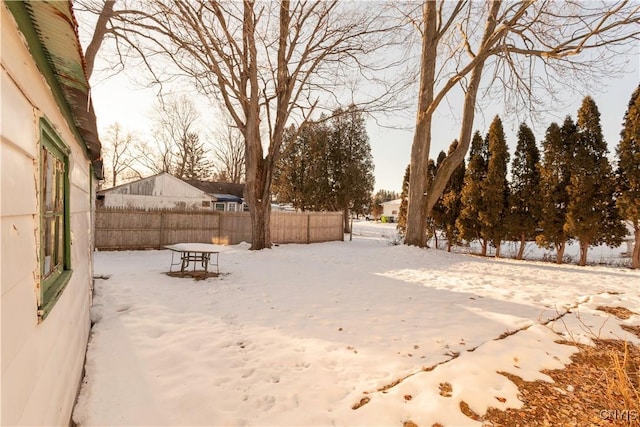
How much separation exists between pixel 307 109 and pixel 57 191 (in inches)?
469

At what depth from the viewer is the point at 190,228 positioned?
14555mm

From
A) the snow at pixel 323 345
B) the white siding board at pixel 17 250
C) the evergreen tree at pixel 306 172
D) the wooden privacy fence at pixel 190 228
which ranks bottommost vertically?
the snow at pixel 323 345

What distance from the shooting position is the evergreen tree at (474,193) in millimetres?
15755

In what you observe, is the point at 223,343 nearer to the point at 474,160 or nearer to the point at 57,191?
the point at 57,191

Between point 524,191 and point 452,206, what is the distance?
3.61 metres

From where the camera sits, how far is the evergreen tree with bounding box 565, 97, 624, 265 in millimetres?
12273

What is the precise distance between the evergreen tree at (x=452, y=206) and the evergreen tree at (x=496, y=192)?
6.03 ft

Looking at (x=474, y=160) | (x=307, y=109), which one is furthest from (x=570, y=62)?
(x=307, y=109)

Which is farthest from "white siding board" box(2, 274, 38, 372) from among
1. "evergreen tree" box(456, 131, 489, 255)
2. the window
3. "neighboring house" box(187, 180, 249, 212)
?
"neighboring house" box(187, 180, 249, 212)

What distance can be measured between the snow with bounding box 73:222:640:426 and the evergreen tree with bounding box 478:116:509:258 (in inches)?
279

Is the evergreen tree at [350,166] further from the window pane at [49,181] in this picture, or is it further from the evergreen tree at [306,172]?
the window pane at [49,181]

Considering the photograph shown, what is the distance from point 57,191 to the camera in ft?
8.57

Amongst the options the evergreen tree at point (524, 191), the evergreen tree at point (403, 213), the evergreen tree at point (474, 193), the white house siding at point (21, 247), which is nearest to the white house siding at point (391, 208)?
the evergreen tree at point (403, 213)

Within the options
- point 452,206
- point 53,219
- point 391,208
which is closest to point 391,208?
point 391,208
